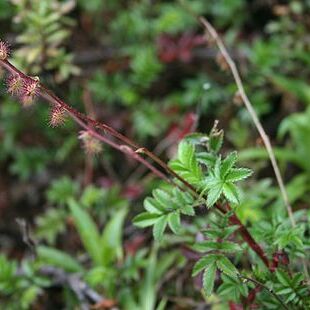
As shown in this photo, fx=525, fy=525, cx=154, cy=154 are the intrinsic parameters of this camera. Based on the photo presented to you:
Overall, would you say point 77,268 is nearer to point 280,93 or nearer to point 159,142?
point 159,142

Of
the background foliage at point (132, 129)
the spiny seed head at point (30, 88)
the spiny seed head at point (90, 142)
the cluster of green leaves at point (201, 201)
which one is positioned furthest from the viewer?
the background foliage at point (132, 129)

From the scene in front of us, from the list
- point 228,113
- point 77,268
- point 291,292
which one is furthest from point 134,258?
point 228,113

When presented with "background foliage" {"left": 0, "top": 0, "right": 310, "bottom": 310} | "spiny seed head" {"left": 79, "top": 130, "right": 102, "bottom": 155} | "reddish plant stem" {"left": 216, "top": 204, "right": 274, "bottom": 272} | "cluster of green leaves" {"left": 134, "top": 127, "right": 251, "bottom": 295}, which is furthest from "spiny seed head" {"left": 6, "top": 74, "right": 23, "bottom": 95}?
"background foliage" {"left": 0, "top": 0, "right": 310, "bottom": 310}

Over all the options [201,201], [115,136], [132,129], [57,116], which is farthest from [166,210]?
[132,129]

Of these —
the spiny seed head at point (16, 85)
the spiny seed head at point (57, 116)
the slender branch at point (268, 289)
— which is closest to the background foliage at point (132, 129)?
the slender branch at point (268, 289)

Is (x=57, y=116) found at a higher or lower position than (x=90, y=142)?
higher

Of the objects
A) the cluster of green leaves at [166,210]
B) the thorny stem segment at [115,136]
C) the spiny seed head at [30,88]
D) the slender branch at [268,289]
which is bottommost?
the slender branch at [268,289]

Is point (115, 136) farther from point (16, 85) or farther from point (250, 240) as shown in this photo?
point (250, 240)

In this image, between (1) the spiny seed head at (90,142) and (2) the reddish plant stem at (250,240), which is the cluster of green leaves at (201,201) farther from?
(1) the spiny seed head at (90,142)

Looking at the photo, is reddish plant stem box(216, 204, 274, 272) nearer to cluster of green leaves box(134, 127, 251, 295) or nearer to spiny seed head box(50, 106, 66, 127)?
cluster of green leaves box(134, 127, 251, 295)

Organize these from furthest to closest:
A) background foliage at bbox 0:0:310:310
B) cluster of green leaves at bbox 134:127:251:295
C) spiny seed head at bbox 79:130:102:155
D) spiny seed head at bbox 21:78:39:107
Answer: background foliage at bbox 0:0:310:310 < spiny seed head at bbox 79:130:102:155 < cluster of green leaves at bbox 134:127:251:295 < spiny seed head at bbox 21:78:39:107

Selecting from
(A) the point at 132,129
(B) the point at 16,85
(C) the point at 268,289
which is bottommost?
(C) the point at 268,289

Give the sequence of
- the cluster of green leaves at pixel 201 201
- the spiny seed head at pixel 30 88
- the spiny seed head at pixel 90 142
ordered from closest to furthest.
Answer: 1. the spiny seed head at pixel 30 88
2. the cluster of green leaves at pixel 201 201
3. the spiny seed head at pixel 90 142
